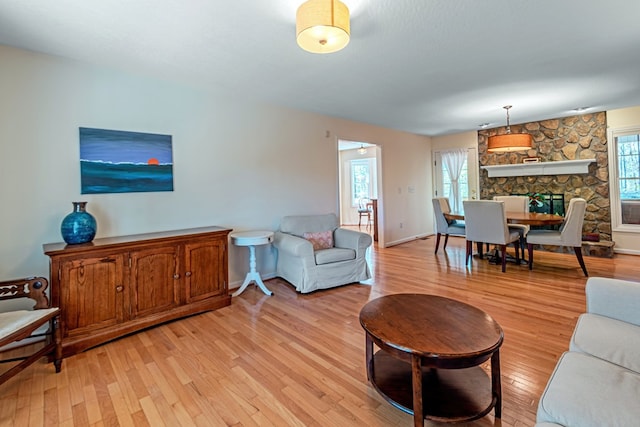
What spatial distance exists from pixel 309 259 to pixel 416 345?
204cm

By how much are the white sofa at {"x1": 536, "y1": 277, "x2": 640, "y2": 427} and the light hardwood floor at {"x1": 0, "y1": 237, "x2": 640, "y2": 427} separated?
1.64 ft

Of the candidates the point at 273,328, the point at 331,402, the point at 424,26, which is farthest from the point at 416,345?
the point at 424,26

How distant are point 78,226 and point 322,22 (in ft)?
7.80

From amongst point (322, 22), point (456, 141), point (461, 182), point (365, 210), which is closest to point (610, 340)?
point (322, 22)

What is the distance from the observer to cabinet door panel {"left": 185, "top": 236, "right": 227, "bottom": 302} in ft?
9.19

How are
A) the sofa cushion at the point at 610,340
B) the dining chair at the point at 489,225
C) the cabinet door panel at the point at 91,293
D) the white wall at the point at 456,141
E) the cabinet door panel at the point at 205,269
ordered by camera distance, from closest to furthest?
the sofa cushion at the point at 610,340, the cabinet door panel at the point at 91,293, the cabinet door panel at the point at 205,269, the dining chair at the point at 489,225, the white wall at the point at 456,141

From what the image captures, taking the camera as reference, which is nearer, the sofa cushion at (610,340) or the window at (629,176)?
the sofa cushion at (610,340)

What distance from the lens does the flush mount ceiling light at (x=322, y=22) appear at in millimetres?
1677

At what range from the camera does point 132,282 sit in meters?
2.47

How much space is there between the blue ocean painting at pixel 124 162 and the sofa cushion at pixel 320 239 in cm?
169

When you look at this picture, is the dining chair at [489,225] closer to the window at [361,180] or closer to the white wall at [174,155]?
the white wall at [174,155]

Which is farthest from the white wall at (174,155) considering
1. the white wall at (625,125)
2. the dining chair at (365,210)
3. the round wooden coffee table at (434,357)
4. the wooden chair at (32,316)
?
the white wall at (625,125)

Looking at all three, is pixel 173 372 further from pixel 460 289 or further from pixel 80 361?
pixel 460 289

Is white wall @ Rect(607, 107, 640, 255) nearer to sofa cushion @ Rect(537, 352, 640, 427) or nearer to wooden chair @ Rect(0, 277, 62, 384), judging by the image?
sofa cushion @ Rect(537, 352, 640, 427)
